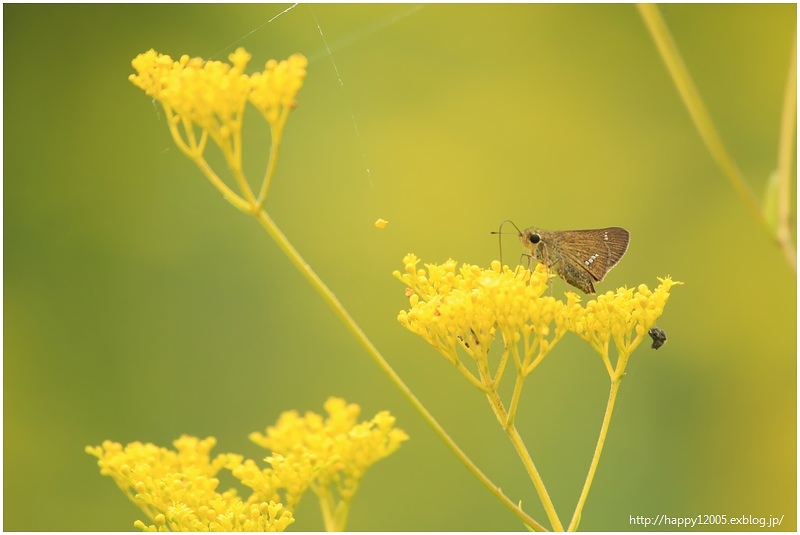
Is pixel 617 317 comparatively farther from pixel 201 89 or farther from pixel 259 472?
pixel 201 89

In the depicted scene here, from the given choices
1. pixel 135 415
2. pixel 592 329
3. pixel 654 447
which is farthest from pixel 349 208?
pixel 592 329

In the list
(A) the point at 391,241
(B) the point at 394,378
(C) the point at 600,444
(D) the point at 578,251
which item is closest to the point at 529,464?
(C) the point at 600,444

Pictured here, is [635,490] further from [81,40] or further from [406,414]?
[81,40]

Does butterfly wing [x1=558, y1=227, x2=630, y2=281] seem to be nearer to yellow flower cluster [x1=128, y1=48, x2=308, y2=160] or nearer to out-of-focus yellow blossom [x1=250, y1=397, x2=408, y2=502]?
out-of-focus yellow blossom [x1=250, y1=397, x2=408, y2=502]

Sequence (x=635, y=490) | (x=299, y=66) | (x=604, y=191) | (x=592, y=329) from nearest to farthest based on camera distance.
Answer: (x=299, y=66)
(x=592, y=329)
(x=635, y=490)
(x=604, y=191)

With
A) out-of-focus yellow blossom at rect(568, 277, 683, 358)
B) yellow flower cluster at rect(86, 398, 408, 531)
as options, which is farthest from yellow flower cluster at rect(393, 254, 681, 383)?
yellow flower cluster at rect(86, 398, 408, 531)

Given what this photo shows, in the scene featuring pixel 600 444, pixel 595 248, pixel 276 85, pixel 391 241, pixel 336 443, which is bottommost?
pixel 600 444
